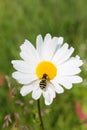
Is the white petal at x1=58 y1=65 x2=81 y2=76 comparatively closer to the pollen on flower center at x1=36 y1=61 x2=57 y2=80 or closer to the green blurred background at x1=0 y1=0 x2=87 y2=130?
the pollen on flower center at x1=36 y1=61 x2=57 y2=80

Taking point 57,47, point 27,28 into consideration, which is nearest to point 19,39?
point 27,28

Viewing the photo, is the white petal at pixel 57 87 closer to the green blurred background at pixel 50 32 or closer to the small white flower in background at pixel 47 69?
the small white flower in background at pixel 47 69

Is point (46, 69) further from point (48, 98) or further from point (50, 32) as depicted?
point (50, 32)

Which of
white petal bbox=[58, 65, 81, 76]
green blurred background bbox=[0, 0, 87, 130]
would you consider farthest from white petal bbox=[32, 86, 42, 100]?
green blurred background bbox=[0, 0, 87, 130]

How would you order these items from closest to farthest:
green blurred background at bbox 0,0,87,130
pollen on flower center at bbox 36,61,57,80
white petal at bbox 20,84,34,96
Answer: white petal at bbox 20,84,34,96 → pollen on flower center at bbox 36,61,57,80 → green blurred background at bbox 0,0,87,130

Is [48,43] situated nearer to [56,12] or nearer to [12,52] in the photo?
[12,52]

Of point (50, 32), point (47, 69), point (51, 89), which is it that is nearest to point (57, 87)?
point (51, 89)

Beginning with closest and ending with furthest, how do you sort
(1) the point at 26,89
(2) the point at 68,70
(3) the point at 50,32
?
(1) the point at 26,89, (2) the point at 68,70, (3) the point at 50,32
